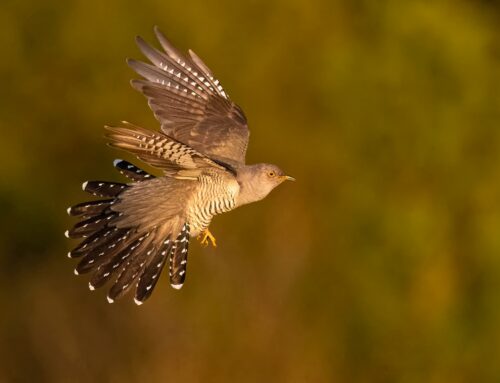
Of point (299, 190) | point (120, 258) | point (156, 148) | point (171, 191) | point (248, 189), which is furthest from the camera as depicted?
point (299, 190)

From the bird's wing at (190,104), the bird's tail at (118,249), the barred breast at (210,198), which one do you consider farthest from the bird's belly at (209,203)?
the bird's wing at (190,104)

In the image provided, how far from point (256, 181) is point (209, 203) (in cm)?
24

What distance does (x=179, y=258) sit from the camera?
21.9 feet

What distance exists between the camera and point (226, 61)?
49.8ft

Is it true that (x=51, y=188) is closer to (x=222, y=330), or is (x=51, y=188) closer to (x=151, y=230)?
(x=222, y=330)

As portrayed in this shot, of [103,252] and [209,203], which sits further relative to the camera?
[103,252]

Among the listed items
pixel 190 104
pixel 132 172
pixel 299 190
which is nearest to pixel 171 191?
pixel 132 172

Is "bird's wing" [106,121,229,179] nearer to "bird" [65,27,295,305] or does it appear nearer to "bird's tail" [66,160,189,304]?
"bird" [65,27,295,305]

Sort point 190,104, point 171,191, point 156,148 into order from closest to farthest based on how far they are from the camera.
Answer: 1. point 156,148
2. point 171,191
3. point 190,104

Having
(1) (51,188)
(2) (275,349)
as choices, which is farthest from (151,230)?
(1) (51,188)

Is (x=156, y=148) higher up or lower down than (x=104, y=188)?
higher up

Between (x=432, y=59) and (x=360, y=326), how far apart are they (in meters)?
3.41

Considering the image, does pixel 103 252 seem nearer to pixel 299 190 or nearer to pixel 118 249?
pixel 118 249

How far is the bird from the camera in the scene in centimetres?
641
